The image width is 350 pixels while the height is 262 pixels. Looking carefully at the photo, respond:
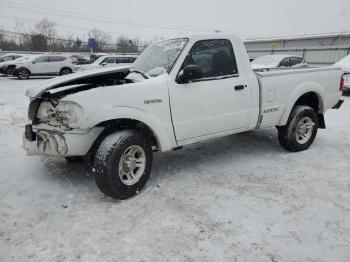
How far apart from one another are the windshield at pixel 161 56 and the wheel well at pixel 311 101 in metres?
2.52

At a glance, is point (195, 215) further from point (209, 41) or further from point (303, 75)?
point (303, 75)

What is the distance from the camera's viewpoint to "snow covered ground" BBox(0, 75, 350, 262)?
108 inches

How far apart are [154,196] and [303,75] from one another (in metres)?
3.20

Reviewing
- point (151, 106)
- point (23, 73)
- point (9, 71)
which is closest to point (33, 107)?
point (151, 106)

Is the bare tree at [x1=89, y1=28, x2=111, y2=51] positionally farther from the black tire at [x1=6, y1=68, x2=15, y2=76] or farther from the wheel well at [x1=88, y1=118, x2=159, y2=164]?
the wheel well at [x1=88, y1=118, x2=159, y2=164]

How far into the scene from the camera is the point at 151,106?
3670 mm

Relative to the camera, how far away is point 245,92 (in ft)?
14.6

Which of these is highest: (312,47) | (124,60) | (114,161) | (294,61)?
(312,47)

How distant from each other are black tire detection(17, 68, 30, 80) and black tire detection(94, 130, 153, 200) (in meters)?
18.2

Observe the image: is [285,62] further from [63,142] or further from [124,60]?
[63,142]

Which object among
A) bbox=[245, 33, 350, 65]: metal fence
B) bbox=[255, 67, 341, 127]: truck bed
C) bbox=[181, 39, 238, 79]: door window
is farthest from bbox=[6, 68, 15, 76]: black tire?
bbox=[245, 33, 350, 65]: metal fence

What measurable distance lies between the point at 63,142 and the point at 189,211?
1562 millimetres

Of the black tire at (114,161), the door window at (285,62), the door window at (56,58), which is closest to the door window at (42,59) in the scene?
the door window at (56,58)

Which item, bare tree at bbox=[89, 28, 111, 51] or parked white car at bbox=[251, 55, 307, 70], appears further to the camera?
bare tree at bbox=[89, 28, 111, 51]
